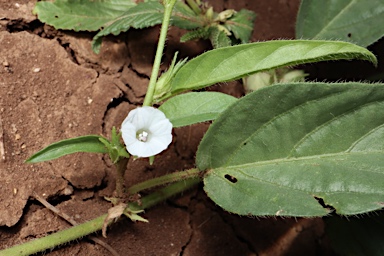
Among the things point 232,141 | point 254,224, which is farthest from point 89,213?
point 254,224

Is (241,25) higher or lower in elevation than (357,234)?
higher

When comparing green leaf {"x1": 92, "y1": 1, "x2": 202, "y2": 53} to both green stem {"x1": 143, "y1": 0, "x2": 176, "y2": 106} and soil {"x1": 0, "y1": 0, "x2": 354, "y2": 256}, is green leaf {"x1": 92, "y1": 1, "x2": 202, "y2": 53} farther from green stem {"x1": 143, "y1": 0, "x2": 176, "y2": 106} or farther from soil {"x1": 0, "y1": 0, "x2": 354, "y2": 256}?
green stem {"x1": 143, "y1": 0, "x2": 176, "y2": 106}

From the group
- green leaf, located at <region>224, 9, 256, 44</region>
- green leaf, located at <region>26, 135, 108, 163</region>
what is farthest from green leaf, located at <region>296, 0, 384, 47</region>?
green leaf, located at <region>26, 135, 108, 163</region>

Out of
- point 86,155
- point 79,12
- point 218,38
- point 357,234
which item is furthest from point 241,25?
point 357,234

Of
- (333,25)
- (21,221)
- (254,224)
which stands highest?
(333,25)

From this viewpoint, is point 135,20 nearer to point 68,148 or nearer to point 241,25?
point 241,25

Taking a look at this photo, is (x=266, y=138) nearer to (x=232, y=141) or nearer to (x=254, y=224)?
(x=232, y=141)
